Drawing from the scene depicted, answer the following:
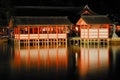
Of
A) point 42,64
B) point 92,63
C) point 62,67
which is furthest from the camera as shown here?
point 92,63

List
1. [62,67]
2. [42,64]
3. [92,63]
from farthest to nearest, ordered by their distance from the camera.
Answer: [92,63] < [42,64] < [62,67]

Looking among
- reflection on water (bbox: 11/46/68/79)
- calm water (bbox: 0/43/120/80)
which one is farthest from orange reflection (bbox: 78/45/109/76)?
reflection on water (bbox: 11/46/68/79)

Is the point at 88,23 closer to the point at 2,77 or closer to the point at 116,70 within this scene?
the point at 116,70

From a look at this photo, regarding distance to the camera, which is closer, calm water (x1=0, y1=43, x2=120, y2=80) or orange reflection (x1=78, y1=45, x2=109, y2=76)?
calm water (x1=0, y1=43, x2=120, y2=80)

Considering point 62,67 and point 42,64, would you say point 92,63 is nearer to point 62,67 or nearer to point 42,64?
point 62,67

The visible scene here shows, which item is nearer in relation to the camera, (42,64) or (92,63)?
(42,64)

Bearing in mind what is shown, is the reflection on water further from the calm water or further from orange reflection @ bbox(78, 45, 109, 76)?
orange reflection @ bbox(78, 45, 109, 76)

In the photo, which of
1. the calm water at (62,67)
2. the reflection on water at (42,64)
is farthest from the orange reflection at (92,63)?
the reflection on water at (42,64)

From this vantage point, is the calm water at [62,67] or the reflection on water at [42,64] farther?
the reflection on water at [42,64]

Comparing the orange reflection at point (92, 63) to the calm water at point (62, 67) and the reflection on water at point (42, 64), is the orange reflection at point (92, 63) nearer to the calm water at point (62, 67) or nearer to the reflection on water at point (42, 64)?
the calm water at point (62, 67)

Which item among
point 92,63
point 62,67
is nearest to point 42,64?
point 62,67

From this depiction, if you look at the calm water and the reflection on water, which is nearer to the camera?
the calm water

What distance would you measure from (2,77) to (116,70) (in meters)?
7.70

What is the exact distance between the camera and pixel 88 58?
98.2 feet
